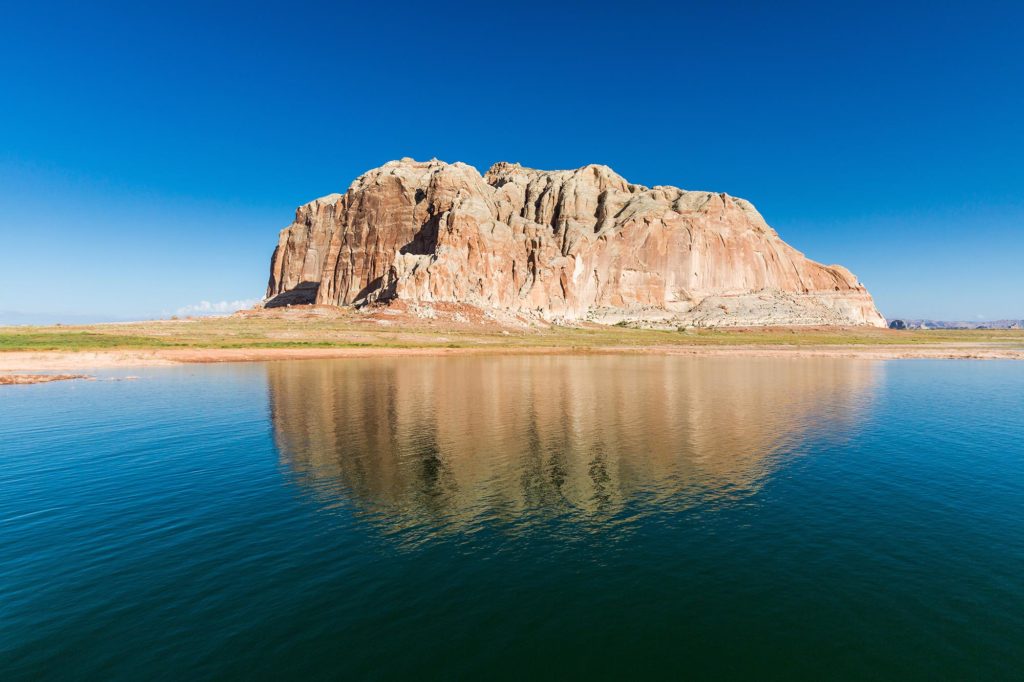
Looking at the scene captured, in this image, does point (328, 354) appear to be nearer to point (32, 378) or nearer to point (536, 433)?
point (32, 378)

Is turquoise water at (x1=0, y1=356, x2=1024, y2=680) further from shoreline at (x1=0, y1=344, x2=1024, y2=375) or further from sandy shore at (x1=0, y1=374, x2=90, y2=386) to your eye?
shoreline at (x1=0, y1=344, x2=1024, y2=375)

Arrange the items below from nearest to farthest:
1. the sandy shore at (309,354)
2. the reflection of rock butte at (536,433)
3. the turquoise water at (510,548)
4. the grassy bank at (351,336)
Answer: the turquoise water at (510,548), the reflection of rock butte at (536,433), the sandy shore at (309,354), the grassy bank at (351,336)

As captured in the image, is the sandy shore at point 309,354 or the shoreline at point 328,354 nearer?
the sandy shore at point 309,354

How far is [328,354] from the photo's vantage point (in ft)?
289

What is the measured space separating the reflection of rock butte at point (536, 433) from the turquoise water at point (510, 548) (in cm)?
28

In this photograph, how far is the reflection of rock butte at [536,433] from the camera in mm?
21875

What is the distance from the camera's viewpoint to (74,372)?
6319 centimetres

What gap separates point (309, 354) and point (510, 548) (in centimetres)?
7893

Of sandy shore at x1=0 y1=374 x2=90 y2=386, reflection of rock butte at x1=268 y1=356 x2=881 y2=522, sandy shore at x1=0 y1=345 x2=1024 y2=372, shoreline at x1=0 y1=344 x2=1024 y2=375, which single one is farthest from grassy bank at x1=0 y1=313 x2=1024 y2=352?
reflection of rock butte at x1=268 y1=356 x2=881 y2=522

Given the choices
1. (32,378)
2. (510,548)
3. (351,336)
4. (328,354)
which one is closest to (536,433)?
(510,548)

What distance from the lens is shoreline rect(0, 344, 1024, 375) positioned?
71500 mm

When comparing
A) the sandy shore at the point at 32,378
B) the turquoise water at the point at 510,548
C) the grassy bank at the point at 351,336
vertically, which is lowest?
the turquoise water at the point at 510,548

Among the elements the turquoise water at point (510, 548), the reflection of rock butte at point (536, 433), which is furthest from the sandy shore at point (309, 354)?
the turquoise water at point (510, 548)

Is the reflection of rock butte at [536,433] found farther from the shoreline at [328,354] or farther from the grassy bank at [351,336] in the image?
the grassy bank at [351,336]
